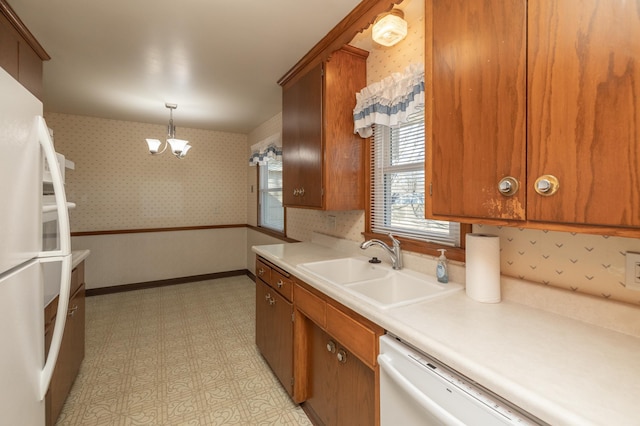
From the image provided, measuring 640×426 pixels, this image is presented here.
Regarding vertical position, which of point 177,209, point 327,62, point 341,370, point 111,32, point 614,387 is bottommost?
point 341,370

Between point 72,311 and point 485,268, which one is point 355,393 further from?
point 72,311

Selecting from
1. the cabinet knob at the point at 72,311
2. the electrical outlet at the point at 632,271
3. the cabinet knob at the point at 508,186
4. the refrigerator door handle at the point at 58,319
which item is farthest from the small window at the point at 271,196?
the electrical outlet at the point at 632,271

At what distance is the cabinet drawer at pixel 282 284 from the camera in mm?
1834

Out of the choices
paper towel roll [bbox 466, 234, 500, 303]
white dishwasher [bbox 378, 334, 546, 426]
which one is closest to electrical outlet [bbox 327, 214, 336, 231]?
paper towel roll [bbox 466, 234, 500, 303]

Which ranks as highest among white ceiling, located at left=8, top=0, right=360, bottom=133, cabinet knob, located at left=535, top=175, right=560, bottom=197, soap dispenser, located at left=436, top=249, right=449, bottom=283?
white ceiling, located at left=8, top=0, right=360, bottom=133

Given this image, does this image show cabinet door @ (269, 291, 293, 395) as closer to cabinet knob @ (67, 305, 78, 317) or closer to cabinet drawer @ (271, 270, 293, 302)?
cabinet drawer @ (271, 270, 293, 302)

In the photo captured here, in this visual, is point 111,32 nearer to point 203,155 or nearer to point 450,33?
point 450,33

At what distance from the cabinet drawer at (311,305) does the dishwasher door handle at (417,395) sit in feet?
1.51

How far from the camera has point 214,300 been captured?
12.2 feet

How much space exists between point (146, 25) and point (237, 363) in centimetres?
247

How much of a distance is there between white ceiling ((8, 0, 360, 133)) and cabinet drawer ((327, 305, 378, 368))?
5.38 feet

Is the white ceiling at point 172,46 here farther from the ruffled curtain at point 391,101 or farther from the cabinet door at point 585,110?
the cabinet door at point 585,110

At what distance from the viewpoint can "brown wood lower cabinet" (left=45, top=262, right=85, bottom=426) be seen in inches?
60.1

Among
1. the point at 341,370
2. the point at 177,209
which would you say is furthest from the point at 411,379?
the point at 177,209
